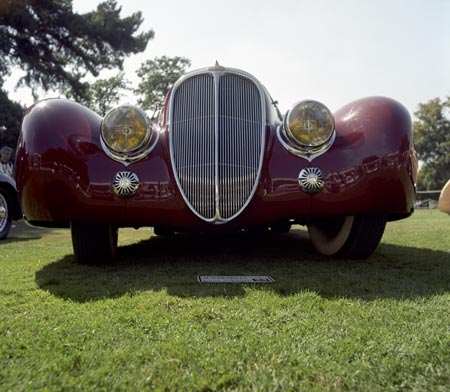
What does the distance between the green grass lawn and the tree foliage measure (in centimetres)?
1675

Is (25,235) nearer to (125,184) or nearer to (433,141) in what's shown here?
(125,184)

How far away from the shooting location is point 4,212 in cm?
539

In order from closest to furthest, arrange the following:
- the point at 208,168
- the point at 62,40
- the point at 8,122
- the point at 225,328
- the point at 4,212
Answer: the point at 225,328 → the point at 208,168 → the point at 4,212 → the point at 8,122 → the point at 62,40

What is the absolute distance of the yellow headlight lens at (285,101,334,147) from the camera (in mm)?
2913

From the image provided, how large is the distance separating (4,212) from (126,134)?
11.3 feet

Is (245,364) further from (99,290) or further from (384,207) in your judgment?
(384,207)

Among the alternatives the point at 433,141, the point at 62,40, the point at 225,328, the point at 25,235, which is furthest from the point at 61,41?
the point at 433,141

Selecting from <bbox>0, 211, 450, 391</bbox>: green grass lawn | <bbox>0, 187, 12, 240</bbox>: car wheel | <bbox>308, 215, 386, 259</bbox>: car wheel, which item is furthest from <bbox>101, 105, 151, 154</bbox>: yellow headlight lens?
<bbox>0, 187, 12, 240</bbox>: car wheel

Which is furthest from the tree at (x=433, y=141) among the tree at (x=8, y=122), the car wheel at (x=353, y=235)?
the car wheel at (x=353, y=235)

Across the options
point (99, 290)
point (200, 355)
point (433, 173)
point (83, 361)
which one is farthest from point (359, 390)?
point (433, 173)

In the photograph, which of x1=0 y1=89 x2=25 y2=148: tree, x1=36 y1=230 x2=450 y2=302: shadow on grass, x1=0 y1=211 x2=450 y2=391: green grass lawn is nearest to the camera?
x1=0 y1=211 x2=450 y2=391: green grass lawn

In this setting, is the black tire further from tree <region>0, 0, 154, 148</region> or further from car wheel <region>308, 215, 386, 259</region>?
tree <region>0, 0, 154, 148</region>

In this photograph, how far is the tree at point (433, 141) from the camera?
3734cm

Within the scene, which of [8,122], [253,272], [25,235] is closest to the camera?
[253,272]
